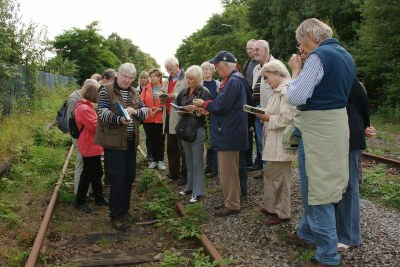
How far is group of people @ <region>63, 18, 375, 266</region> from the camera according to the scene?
3.67m

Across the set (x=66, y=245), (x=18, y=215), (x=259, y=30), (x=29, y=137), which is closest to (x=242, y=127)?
(x=66, y=245)

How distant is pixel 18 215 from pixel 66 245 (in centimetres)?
150

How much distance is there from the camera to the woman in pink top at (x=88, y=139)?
6.14 meters

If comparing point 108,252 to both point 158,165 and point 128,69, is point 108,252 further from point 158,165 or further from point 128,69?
point 158,165

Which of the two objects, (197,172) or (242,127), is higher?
(242,127)

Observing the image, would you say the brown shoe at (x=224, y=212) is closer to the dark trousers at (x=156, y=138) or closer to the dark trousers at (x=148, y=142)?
the dark trousers at (x=156, y=138)

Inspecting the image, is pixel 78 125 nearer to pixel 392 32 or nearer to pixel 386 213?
pixel 386 213

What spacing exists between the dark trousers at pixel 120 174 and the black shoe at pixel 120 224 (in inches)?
2.3

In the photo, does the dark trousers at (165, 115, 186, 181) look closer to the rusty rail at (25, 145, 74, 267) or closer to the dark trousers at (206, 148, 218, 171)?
the dark trousers at (206, 148, 218, 171)

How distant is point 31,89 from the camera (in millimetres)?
17094

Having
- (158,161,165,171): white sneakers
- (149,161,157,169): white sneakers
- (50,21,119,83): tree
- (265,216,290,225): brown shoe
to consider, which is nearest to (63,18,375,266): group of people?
(265,216,290,225): brown shoe

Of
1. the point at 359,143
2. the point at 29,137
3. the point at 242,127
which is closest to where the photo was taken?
the point at 359,143

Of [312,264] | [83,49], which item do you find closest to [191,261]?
[312,264]

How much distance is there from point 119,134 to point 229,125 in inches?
56.2
